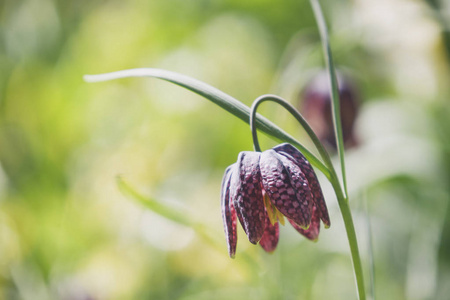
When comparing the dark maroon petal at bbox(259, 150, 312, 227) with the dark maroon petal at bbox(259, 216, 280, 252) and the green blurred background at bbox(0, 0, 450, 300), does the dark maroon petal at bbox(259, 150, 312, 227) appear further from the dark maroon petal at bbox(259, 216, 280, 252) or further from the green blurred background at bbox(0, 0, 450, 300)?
the green blurred background at bbox(0, 0, 450, 300)

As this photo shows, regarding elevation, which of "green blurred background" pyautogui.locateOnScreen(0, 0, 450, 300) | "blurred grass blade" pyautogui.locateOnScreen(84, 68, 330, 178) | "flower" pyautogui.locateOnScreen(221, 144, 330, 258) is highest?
"blurred grass blade" pyautogui.locateOnScreen(84, 68, 330, 178)

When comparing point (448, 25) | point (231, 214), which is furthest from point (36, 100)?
point (231, 214)

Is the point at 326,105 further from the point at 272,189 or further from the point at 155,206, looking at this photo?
the point at 272,189

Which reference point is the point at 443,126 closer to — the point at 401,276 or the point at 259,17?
the point at 401,276

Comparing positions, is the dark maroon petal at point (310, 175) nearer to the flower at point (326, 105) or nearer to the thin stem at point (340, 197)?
the thin stem at point (340, 197)

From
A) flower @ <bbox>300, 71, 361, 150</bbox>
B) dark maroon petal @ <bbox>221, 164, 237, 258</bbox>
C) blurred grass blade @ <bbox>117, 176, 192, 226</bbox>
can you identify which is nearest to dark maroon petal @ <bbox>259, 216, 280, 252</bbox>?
dark maroon petal @ <bbox>221, 164, 237, 258</bbox>

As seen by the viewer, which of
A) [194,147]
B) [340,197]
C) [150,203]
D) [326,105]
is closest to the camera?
[340,197]

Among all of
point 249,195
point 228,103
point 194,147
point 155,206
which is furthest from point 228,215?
point 194,147
